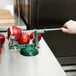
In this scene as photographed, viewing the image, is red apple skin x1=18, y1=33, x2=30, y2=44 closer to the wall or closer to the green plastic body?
the green plastic body

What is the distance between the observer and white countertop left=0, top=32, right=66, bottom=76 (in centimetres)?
89

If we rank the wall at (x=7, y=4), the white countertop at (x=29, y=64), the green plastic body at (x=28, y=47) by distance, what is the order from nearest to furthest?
the white countertop at (x=29, y=64), the green plastic body at (x=28, y=47), the wall at (x=7, y=4)

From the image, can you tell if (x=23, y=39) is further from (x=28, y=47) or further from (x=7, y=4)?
(x=7, y=4)

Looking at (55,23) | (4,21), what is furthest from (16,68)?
(55,23)

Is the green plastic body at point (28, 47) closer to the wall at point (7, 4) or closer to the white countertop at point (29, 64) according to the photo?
the white countertop at point (29, 64)

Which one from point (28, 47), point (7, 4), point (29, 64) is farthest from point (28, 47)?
point (7, 4)

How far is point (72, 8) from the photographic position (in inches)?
61.7

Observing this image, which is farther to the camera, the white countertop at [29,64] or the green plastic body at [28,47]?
the green plastic body at [28,47]

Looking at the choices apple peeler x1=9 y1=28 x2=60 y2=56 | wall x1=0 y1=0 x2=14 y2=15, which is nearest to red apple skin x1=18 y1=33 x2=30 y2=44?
apple peeler x1=9 y1=28 x2=60 y2=56

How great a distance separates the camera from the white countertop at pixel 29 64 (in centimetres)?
89

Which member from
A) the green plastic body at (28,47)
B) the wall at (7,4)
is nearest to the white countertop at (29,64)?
the green plastic body at (28,47)

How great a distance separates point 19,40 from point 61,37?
571 mm

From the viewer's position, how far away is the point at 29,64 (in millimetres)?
955

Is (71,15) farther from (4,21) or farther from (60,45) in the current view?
(4,21)
